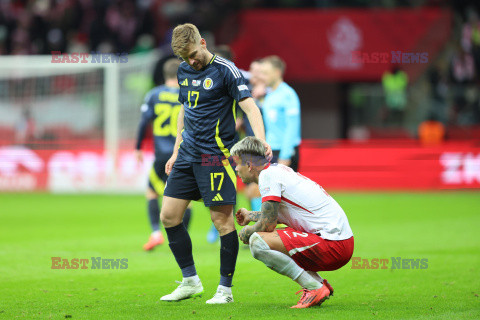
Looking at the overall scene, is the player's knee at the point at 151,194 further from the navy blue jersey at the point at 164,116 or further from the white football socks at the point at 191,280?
the white football socks at the point at 191,280

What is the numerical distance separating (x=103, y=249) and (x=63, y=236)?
5.07 feet

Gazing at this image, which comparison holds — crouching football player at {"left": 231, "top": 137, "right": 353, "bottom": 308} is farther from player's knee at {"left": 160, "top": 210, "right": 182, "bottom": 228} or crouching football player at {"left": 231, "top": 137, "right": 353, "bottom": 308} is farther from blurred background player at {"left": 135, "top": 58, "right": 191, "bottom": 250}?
blurred background player at {"left": 135, "top": 58, "right": 191, "bottom": 250}

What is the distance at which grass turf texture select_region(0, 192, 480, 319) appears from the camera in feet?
18.9

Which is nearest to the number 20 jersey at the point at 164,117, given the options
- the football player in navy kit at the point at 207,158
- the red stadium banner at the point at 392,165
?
the football player in navy kit at the point at 207,158

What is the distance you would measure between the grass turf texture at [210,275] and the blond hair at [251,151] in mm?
1128

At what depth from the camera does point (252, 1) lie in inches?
885

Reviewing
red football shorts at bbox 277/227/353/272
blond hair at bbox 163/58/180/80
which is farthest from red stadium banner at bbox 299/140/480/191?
red football shorts at bbox 277/227/353/272

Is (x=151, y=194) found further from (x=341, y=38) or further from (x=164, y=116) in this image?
(x=341, y=38)

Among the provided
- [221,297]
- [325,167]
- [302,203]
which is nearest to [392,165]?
[325,167]

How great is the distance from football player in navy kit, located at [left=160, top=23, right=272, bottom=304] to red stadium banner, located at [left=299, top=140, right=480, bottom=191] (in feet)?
38.2

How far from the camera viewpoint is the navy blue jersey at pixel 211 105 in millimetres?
6043

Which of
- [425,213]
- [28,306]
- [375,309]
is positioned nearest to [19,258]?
[28,306]

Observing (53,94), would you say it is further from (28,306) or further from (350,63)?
(28,306)

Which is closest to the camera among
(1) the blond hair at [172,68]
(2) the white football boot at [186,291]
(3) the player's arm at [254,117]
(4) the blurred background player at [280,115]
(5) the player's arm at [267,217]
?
(5) the player's arm at [267,217]
